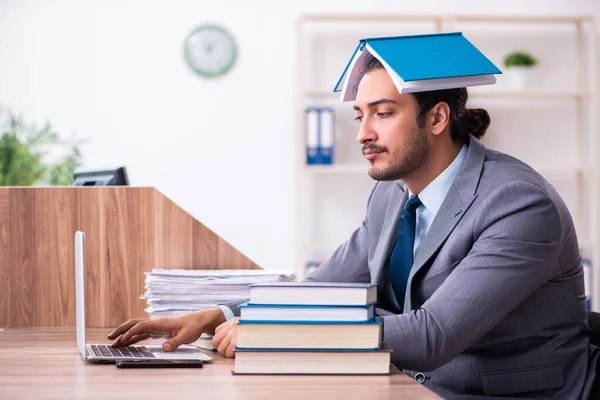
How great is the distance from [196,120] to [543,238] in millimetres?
3424

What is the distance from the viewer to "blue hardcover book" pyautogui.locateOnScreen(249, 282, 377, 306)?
4.18ft

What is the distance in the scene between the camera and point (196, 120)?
15.9 ft

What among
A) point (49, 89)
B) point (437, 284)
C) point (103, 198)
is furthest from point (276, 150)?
point (437, 284)

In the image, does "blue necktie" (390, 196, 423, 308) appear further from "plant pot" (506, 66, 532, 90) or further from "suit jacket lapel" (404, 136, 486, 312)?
"plant pot" (506, 66, 532, 90)

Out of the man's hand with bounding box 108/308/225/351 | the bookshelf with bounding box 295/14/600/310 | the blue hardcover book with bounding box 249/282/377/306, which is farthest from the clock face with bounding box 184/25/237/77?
the blue hardcover book with bounding box 249/282/377/306

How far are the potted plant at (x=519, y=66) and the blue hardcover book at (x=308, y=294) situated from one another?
3867 millimetres

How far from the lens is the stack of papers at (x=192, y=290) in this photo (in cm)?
188

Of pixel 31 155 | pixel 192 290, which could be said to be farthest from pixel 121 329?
pixel 31 155

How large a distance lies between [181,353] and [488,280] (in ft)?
1.91

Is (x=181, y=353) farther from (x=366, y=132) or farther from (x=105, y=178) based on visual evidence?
(x=105, y=178)

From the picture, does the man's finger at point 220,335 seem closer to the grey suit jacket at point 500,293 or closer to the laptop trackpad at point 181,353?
the laptop trackpad at point 181,353

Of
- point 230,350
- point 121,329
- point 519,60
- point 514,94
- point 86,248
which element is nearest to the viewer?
point 230,350

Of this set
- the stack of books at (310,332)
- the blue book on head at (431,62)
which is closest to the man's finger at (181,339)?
the stack of books at (310,332)

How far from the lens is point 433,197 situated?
1.91 m
